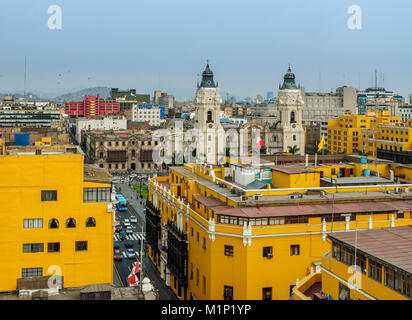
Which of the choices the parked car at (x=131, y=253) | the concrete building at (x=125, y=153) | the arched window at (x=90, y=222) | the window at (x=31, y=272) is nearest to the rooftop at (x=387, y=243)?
the arched window at (x=90, y=222)

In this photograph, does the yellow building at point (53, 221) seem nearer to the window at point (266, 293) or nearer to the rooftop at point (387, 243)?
the window at point (266, 293)

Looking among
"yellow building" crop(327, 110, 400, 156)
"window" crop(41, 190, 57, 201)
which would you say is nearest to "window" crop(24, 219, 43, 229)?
"window" crop(41, 190, 57, 201)

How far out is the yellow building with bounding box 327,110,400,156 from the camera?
139625mm

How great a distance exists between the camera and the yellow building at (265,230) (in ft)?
139

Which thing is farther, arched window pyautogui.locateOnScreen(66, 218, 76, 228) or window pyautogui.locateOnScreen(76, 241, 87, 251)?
window pyautogui.locateOnScreen(76, 241, 87, 251)

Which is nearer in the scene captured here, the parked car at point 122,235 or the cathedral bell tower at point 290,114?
the parked car at point 122,235

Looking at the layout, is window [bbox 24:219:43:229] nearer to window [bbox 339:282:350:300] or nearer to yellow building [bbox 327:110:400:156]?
window [bbox 339:282:350:300]

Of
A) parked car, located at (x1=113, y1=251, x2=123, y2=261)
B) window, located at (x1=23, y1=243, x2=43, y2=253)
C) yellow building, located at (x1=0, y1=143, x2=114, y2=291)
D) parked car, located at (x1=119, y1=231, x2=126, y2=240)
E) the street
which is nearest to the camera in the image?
yellow building, located at (x1=0, y1=143, x2=114, y2=291)

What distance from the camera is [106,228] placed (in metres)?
40.2

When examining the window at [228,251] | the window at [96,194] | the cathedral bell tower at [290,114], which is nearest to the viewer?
the window at [96,194]

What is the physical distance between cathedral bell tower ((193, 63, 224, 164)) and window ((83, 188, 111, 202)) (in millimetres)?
105976

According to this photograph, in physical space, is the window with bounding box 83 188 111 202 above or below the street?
above

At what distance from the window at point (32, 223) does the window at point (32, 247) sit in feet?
3.84
